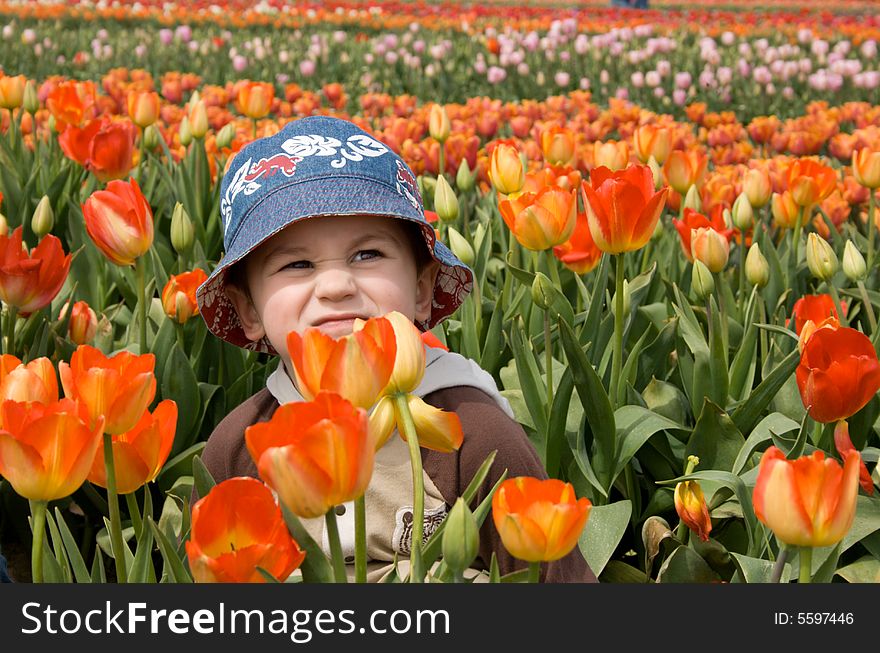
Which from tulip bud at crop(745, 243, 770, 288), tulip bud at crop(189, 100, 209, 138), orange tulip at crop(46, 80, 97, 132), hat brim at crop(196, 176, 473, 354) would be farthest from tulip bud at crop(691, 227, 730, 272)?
orange tulip at crop(46, 80, 97, 132)

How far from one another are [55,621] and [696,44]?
9481 mm

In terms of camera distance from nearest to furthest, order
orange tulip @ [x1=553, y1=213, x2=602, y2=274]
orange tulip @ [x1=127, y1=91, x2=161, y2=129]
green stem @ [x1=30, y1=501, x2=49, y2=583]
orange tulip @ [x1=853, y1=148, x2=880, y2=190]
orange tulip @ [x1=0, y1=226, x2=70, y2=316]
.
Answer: green stem @ [x1=30, y1=501, x2=49, y2=583] → orange tulip @ [x1=0, y1=226, x2=70, y2=316] → orange tulip @ [x1=553, y1=213, x2=602, y2=274] → orange tulip @ [x1=853, y1=148, x2=880, y2=190] → orange tulip @ [x1=127, y1=91, x2=161, y2=129]

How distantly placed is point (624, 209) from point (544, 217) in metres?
0.18

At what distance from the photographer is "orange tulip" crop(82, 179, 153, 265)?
1899 millimetres

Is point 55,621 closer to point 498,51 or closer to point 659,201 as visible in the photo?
point 659,201

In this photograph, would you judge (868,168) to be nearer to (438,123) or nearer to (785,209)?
(785,209)

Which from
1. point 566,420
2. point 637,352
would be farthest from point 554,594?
point 637,352

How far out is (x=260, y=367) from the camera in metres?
2.22

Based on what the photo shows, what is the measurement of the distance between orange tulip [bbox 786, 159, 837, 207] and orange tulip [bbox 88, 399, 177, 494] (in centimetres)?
181

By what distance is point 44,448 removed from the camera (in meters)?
1.05

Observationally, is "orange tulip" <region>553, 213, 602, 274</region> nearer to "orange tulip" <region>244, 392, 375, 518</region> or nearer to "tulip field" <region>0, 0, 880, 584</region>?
"tulip field" <region>0, 0, 880, 584</region>

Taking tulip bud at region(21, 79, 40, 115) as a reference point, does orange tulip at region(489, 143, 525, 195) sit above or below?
below

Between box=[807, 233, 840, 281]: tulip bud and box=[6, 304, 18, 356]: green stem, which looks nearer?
box=[6, 304, 18, 356]: green stem

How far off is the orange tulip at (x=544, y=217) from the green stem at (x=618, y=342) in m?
0.10
